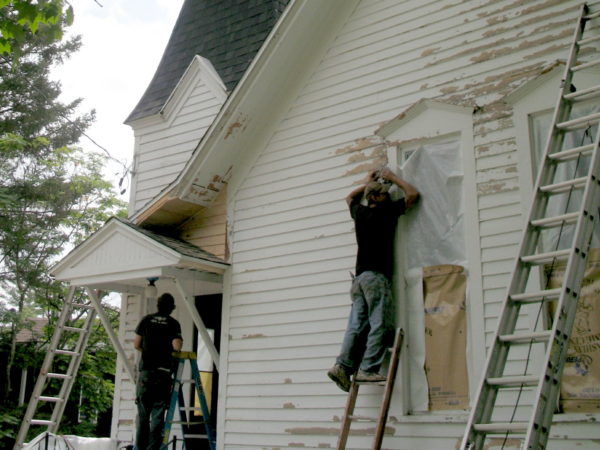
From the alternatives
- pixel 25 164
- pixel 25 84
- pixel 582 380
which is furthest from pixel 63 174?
pixel 582 380

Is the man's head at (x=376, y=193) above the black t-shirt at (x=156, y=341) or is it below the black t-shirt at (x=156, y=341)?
above

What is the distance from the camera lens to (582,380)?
16.3ft

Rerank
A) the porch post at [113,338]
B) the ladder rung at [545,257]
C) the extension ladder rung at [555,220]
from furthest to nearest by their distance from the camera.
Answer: the porch post at [113,338]
the extension ladder rung at [555,220]
the ladder rung at [545,257]

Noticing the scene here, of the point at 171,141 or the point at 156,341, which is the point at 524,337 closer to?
the point at 156,341

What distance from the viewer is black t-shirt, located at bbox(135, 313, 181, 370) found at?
720 cm

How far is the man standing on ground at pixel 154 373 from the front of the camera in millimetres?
7078

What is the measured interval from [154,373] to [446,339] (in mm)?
3286

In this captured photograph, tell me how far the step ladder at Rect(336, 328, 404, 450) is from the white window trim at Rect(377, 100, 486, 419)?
28 centimetres

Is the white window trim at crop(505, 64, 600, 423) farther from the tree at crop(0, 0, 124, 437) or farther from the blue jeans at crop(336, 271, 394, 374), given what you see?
the tree at crop(0, 0, 124, 437)

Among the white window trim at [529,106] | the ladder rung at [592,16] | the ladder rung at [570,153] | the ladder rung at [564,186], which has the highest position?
the ladder rung at [592,16]

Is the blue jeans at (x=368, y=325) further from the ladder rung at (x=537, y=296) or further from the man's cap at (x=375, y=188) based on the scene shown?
the ladder rung at (x=537, y=296)

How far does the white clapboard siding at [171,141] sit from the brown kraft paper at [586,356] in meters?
6.15

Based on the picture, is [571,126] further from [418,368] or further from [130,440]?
[130,440]

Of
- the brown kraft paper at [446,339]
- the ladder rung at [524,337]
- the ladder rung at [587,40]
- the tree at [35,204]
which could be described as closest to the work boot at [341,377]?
the brown kraft paper at [446,339]
